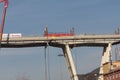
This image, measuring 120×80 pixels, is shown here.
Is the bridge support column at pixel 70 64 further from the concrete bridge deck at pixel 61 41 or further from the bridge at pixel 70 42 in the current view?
the concrete bridge deck at pixel 61 41

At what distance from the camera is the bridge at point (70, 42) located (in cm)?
15900

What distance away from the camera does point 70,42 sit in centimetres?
16400

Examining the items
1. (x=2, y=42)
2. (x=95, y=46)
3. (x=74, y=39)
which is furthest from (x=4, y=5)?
(x=95, y=46)

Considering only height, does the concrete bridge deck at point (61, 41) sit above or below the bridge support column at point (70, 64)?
above

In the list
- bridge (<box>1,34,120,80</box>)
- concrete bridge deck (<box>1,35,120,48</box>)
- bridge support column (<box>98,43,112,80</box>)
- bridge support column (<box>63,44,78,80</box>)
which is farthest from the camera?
bridge support column (<box>63,44,78,80</box>)

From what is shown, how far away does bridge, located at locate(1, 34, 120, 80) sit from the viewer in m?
159

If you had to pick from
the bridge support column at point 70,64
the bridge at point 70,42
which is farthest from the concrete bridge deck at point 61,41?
the bridge support column at point 70,64

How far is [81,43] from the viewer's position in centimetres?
16325

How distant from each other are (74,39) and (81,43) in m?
3.25

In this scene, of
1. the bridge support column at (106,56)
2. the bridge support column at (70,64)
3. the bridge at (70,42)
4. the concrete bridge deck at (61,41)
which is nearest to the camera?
the concrete bridge deck at (61,41)

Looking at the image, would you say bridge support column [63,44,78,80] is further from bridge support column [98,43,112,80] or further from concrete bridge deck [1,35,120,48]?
bridge support column [98,43,112,80]

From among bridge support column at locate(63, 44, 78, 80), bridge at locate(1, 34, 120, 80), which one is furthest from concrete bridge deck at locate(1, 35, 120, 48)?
bridge support column at locate(63, 44, 78, 80)

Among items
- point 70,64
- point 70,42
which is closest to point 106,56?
point 70,64

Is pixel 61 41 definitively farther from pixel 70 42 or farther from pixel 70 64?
pixel 70 64
